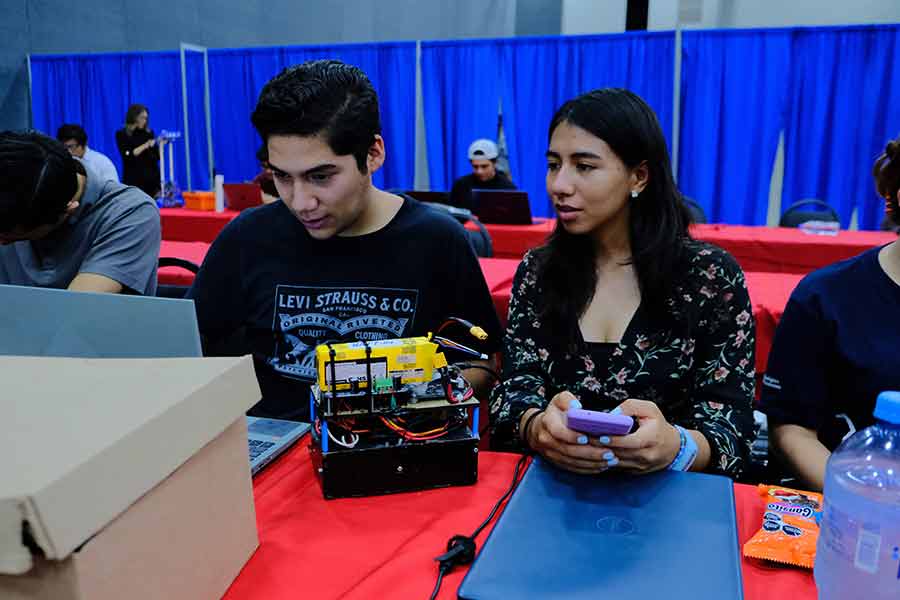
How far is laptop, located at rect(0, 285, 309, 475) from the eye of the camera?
0.84 m

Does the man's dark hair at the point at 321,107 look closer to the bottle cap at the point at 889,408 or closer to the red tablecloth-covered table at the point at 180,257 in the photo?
the bottle cap at the point at 889,408

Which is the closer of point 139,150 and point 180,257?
point 180,257

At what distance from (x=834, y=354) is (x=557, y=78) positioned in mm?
5048

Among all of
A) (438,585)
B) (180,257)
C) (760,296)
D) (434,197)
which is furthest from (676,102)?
(438,585)

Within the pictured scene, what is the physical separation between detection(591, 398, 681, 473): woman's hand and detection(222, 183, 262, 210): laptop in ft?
13.4

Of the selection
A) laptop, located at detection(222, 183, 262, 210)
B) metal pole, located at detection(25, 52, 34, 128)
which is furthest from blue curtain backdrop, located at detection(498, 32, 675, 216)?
metal pole, located at detection(25, 52, 34, 128)

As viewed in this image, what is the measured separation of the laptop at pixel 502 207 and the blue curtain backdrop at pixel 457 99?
219 centimetres

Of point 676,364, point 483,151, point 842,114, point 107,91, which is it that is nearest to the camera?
point 676,364

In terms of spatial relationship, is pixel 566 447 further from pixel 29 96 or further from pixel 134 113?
pixel 29 96

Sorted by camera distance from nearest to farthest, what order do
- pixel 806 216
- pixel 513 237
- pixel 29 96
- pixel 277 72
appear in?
pixel 513 237
pixel 806 216
pixel 277 72
pixel 29 96

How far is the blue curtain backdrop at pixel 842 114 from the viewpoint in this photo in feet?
16.4

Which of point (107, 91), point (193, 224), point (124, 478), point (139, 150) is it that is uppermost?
point (107, 91)

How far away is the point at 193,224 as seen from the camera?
453 cm

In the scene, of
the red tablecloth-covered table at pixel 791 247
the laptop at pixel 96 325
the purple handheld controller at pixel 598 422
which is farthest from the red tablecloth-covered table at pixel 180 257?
the red tablecloth-covered table at pixel 791 247
